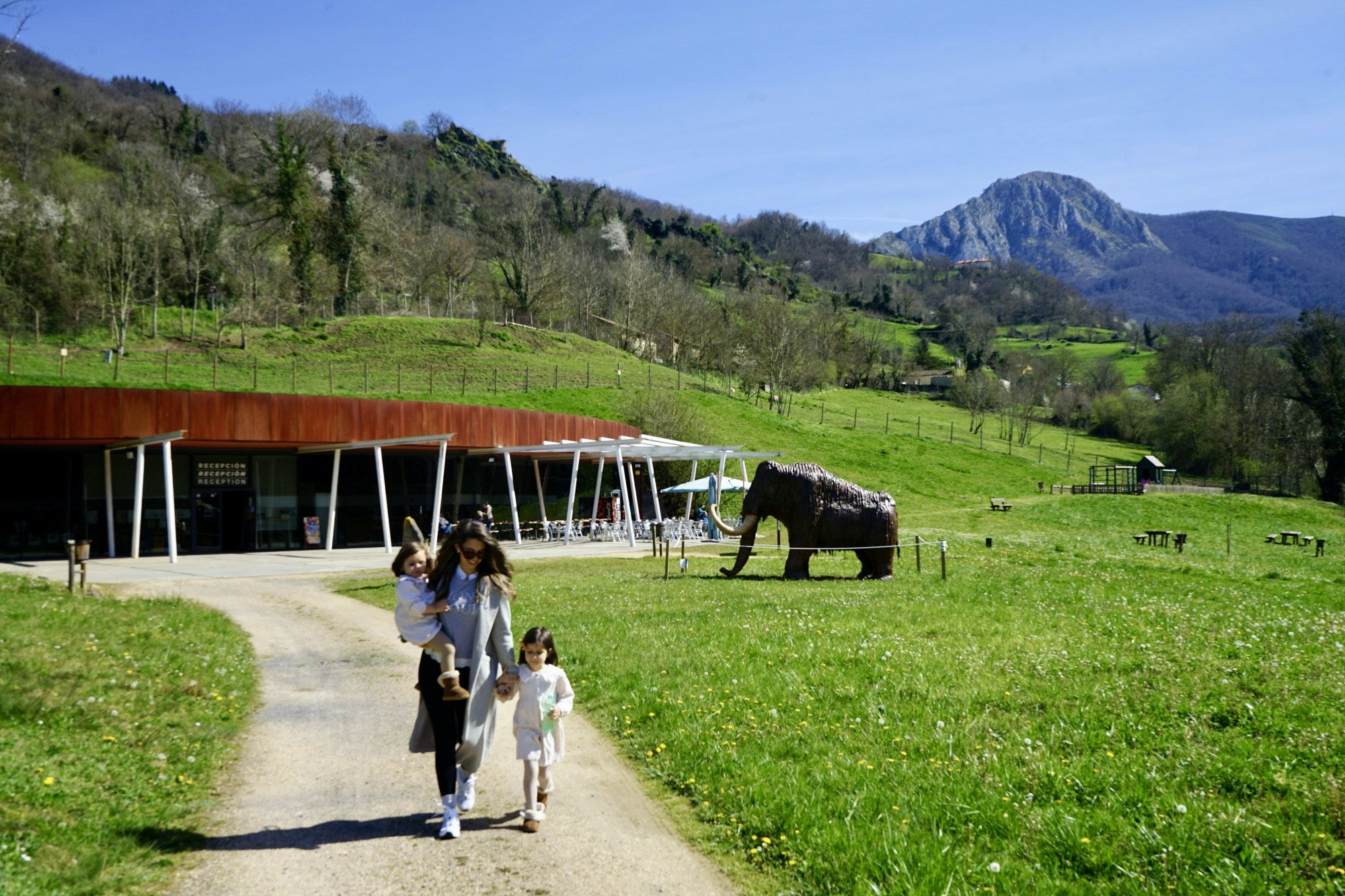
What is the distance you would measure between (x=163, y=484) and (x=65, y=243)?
4081 cm

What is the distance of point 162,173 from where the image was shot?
7925cm

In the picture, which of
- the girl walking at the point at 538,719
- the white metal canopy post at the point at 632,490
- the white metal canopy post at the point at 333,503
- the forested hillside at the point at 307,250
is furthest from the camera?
the forested hillside at the point at 307,250

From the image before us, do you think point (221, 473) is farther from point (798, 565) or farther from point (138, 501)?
point (798, 565)

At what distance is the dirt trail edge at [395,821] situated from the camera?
518 cm

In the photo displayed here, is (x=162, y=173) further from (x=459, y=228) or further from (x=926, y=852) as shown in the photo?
(x=926, y=852)

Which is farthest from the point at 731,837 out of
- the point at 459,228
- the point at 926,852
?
the point at 459,228

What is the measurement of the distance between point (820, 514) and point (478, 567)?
45.4 ft

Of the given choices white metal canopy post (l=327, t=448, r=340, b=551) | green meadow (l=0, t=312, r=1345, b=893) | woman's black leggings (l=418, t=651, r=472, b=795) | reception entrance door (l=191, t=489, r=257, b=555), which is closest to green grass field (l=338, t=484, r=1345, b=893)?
green meadow (l=0, t=312, r=1345, b=893)

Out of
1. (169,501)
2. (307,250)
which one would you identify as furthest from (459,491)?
(307,250)

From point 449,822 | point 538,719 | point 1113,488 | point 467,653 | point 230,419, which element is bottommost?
point 1113,488

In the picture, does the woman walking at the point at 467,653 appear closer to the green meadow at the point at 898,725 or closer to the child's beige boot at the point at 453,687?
the child's beige boot at the point at 453,687

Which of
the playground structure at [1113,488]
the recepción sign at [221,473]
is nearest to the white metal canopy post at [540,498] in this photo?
the recepción sign at [221,473]

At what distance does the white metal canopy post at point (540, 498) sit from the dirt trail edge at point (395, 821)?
26.4 meters

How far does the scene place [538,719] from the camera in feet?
19.8
